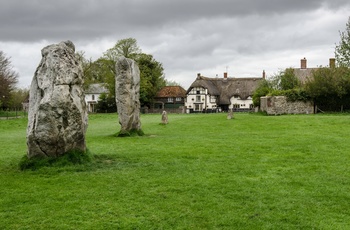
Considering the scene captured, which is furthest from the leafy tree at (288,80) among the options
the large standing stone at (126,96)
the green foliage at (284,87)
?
the large standing stone at (126,96)

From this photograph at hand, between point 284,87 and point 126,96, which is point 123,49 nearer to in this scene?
point 284,87

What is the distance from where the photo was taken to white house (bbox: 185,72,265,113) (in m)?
83.5

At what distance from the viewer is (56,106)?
987 centimetres

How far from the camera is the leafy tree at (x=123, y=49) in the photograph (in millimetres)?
73062

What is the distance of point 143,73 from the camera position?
75.6 meters

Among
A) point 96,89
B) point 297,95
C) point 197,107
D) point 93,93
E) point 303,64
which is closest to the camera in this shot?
point 297,95

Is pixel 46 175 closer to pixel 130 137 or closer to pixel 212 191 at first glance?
pixel 212 191

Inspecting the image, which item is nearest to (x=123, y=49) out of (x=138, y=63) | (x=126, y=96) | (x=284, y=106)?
(x=138, y=63)

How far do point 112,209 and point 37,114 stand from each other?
14.5ft

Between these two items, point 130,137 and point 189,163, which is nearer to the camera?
point 189,163

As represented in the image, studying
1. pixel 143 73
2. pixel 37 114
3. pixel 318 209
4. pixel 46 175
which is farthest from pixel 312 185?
pixel 143 73

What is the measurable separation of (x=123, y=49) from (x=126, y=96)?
2232 inches

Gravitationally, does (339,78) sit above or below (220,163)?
above

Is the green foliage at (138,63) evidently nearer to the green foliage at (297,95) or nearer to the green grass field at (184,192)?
the green foliage at (297,95)
